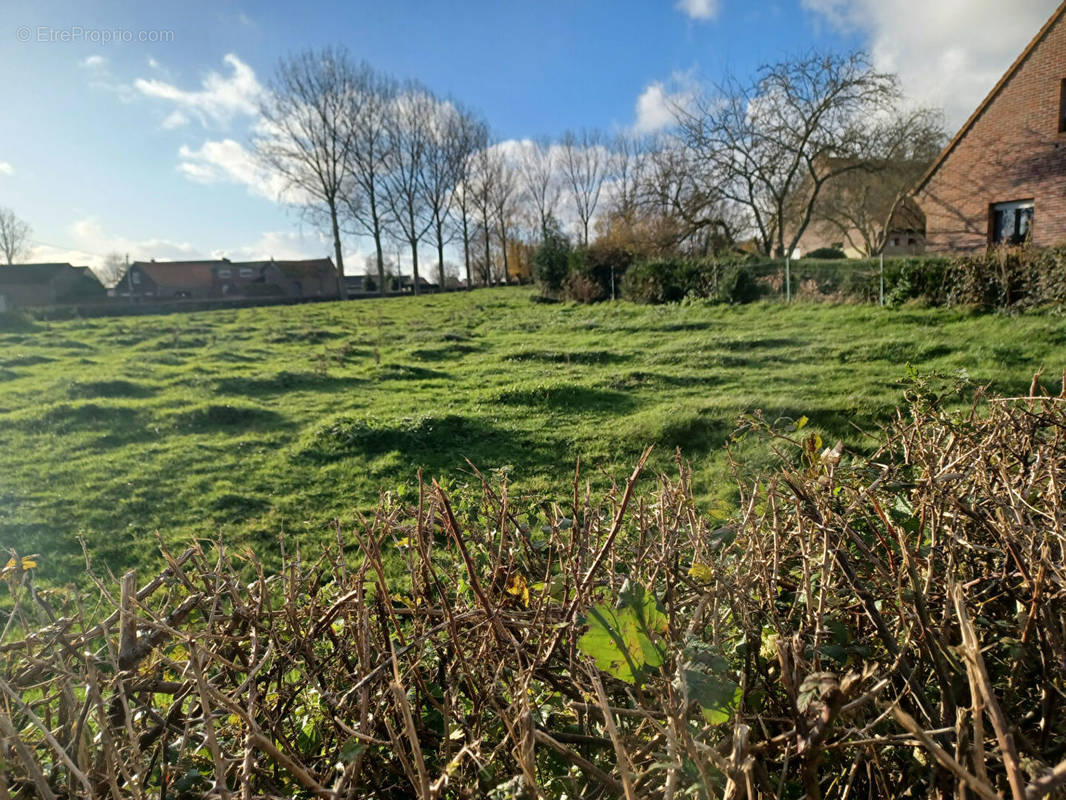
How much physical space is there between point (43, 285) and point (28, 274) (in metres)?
1.75


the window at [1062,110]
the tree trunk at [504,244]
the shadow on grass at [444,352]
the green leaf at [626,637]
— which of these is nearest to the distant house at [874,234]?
the window at [1062,110]

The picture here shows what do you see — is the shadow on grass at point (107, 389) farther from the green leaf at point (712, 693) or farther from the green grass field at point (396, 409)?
the green leaf at point (712, 693)

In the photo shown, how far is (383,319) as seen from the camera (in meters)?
26.4

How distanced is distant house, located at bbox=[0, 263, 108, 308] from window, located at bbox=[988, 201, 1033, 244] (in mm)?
61630

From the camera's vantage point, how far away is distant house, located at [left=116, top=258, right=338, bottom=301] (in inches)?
2359

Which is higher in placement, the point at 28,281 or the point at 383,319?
the point at 28,281

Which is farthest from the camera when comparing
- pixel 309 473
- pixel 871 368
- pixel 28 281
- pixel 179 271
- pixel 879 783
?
pixel 179 271

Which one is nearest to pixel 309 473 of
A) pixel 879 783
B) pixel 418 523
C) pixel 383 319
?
pixel 418 523

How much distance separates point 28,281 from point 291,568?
2744 inches

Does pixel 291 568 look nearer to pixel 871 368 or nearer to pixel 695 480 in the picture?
pixel 695 480

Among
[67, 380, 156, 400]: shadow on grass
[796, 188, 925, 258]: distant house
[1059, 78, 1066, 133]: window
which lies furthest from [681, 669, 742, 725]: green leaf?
[796, 188, 925, 258]: distant house

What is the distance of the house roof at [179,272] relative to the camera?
60156mm

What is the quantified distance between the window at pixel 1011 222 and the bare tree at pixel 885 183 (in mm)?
3418

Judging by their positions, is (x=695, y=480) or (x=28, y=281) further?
(x=28, y=281)
